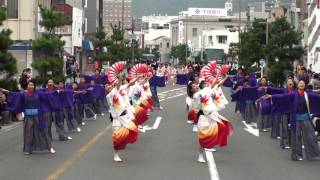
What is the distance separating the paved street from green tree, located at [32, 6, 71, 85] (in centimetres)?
783

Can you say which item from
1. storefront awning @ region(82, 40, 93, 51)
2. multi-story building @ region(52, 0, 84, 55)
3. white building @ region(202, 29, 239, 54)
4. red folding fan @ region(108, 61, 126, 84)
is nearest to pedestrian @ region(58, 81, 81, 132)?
red folding fan @ region(108, 61, 126, 84)

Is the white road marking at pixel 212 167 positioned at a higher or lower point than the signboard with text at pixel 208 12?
lower

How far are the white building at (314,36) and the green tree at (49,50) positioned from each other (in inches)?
1072

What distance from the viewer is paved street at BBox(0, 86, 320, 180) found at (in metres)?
12.1

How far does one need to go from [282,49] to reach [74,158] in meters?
23.4

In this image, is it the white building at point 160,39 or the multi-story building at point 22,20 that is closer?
the multi-story building at point 22,20

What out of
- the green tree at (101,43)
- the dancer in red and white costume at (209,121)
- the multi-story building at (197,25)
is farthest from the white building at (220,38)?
the dancer in red and white costume at (209,121)

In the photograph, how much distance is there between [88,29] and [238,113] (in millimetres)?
59518

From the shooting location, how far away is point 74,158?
14359 millimetres

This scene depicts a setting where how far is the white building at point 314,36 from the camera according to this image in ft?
174

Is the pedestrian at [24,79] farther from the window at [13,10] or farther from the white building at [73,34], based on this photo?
the white building at [73,34]

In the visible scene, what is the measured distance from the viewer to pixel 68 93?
1850 cm

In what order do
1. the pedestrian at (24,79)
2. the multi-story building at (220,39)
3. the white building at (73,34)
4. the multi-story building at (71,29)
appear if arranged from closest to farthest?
1. the pedestrian at (24,79)
2. the multi-story building at (71,29)
3. the white building at (73,34)
4. the multi-story building at (220,39)

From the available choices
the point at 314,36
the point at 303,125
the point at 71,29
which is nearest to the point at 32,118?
the point at 303,125
